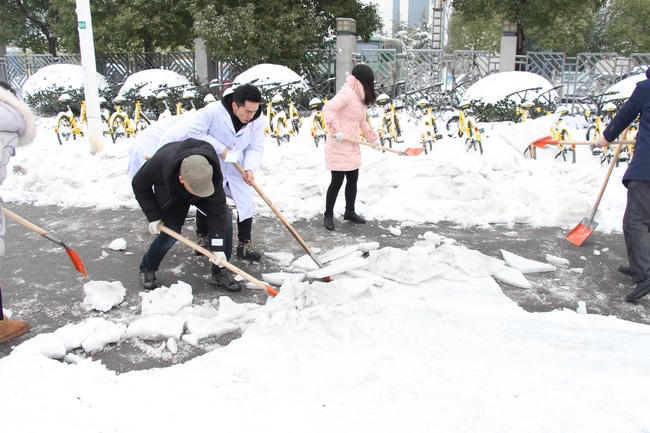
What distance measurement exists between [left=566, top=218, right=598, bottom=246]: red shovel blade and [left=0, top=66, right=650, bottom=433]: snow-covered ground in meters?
0.47

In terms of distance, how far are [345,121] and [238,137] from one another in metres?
1.41

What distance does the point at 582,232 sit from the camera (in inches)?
195

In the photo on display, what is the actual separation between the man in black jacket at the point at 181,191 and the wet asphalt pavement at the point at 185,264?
0.47m

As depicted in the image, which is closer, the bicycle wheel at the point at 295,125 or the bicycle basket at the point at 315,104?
the bicycle basket at the point at 315,104

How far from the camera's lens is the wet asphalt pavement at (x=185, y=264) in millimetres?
3625

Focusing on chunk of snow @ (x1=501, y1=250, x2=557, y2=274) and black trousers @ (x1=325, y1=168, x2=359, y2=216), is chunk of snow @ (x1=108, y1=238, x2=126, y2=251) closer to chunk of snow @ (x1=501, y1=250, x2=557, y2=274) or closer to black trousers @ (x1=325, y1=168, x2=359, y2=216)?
black trousers @ (x1=325, y1=168, x2=359, y2=216)

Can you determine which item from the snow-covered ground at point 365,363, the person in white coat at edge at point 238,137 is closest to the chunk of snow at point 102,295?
the snow-covered ground at point 365,363

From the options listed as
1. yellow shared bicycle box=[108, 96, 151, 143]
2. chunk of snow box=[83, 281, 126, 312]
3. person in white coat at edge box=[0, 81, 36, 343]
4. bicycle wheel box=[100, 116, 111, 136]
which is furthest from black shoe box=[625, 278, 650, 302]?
bicycle wheel box=[100, 116, 111, 136]

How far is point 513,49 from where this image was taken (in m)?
13.1

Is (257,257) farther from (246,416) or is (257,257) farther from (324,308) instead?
(246,416)

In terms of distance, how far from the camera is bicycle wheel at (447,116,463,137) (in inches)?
379

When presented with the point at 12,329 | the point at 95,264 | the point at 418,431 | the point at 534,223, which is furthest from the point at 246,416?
the point at 534,223

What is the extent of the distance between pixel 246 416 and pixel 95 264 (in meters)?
2.75

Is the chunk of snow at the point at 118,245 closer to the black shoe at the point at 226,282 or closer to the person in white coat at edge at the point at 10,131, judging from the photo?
the black shoe at the point at 226,282
